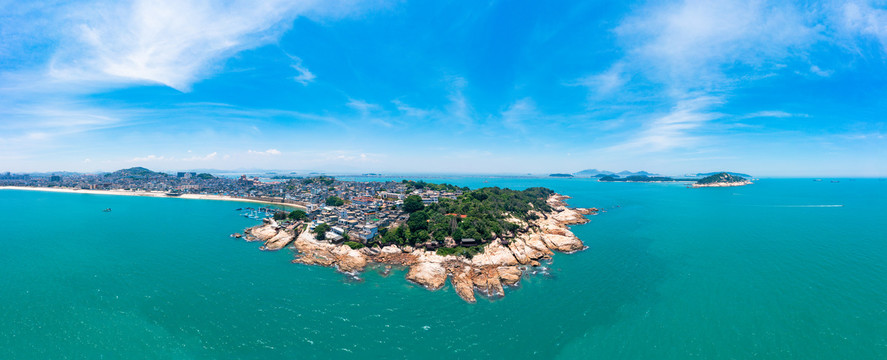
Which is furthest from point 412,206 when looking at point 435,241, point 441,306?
point 441,306

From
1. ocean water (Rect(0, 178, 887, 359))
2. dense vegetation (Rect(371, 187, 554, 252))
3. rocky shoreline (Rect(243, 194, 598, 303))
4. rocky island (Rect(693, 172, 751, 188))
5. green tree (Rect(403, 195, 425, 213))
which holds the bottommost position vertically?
ocean water (Rect(0, 178, 887, 359))

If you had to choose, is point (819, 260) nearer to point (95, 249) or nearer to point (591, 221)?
point (591, 221)

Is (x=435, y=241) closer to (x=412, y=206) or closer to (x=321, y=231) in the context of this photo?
(x=412, y=206)

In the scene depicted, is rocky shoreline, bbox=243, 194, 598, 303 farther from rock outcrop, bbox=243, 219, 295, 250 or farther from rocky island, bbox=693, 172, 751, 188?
rocky island, bbox=693, 172, 751, 188

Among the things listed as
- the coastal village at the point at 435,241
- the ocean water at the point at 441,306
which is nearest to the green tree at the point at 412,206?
the coastal village at the point at 435,241

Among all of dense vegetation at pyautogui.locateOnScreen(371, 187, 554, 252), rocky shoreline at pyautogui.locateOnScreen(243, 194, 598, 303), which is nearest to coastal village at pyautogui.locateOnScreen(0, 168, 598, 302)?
rocky shoreline at pyautogui.locateOnScreen(243, 194, 598, 303)

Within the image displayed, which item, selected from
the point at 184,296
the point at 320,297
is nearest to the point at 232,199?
the point at 184,296
